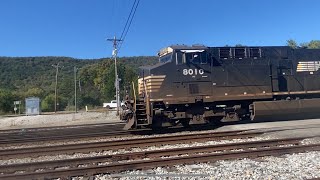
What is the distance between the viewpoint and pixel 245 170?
268 inches

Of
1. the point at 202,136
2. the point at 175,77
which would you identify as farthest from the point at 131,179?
the point at 175,77

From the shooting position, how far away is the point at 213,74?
14508mm

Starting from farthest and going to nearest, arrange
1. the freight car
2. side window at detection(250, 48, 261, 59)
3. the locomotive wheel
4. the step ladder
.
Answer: side window at detection(250, 48, 261, 59) → the locomotive wheel → the freight car → the step ladder

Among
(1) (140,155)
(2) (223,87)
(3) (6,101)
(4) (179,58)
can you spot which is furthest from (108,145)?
(3) (6,101)

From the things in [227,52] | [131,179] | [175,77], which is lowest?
[131,179]

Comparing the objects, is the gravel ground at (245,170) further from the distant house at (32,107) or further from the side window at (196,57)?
the distant house at (32,107)

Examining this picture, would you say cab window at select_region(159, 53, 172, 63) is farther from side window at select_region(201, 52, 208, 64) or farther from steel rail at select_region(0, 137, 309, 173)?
steel rail at select_region(0, 137, 309, 173)

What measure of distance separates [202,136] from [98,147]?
3540 mm

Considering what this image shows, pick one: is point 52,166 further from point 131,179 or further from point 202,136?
point 202,136

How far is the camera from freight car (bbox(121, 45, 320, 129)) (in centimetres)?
1396

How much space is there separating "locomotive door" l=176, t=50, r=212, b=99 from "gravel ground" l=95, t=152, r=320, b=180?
653 centimetres

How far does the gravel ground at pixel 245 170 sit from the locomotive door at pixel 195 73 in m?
6.53

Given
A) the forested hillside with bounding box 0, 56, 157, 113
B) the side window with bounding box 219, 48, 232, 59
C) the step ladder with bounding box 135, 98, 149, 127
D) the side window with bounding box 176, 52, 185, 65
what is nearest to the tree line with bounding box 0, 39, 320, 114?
the forested hillside with bounding box 0, 56, 157, 113

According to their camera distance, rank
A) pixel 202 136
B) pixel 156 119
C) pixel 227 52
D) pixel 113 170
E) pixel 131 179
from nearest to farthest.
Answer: pixel 131 179 < pixel 113 170 < pixel 202 136 < pixel 156 119 < pixel 227 52
